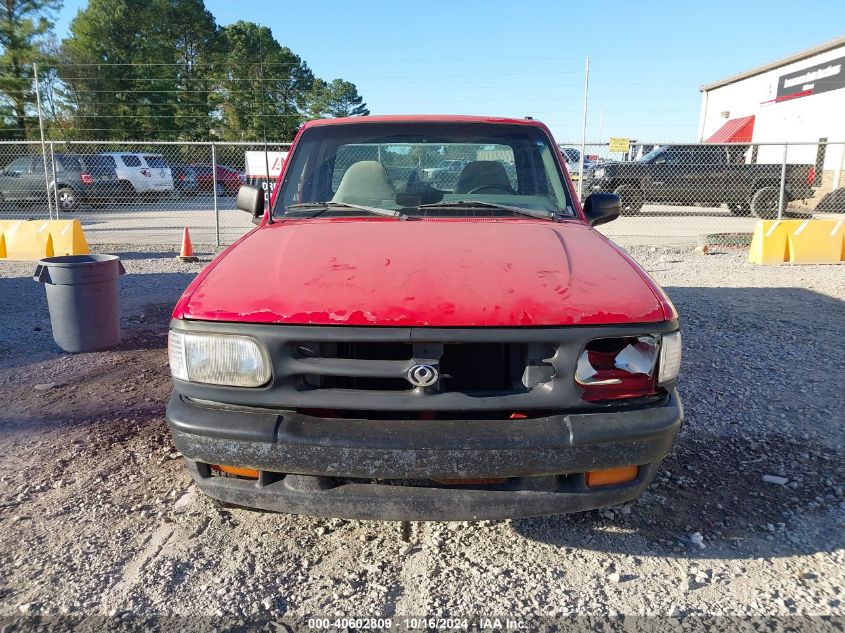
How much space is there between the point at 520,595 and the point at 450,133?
2639 millimetres

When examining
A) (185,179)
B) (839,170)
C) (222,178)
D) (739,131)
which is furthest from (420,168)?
(739,131)

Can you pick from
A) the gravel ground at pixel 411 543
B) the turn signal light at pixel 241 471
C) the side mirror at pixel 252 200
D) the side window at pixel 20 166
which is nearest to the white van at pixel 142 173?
the side window at pixel 20 166

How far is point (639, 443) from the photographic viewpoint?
223 cm

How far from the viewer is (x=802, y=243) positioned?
394 inches

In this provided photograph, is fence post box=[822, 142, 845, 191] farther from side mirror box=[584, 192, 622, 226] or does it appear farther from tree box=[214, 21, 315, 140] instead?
tree box=[214, 21, 315, 140]

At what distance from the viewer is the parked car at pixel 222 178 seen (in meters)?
20.4

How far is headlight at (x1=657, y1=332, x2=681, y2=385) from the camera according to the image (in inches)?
91.3

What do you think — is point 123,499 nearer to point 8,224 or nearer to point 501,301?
point 501,301

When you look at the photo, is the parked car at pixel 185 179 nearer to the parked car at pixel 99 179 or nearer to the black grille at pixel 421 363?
the parked car at pixel 99 179

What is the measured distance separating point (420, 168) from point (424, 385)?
206 centimetres

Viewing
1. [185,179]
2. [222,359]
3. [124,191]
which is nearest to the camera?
[222,359]

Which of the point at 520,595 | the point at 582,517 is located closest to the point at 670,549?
the point at 582,517

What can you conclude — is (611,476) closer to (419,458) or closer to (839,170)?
(419,458)

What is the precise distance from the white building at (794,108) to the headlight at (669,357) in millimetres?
17680
